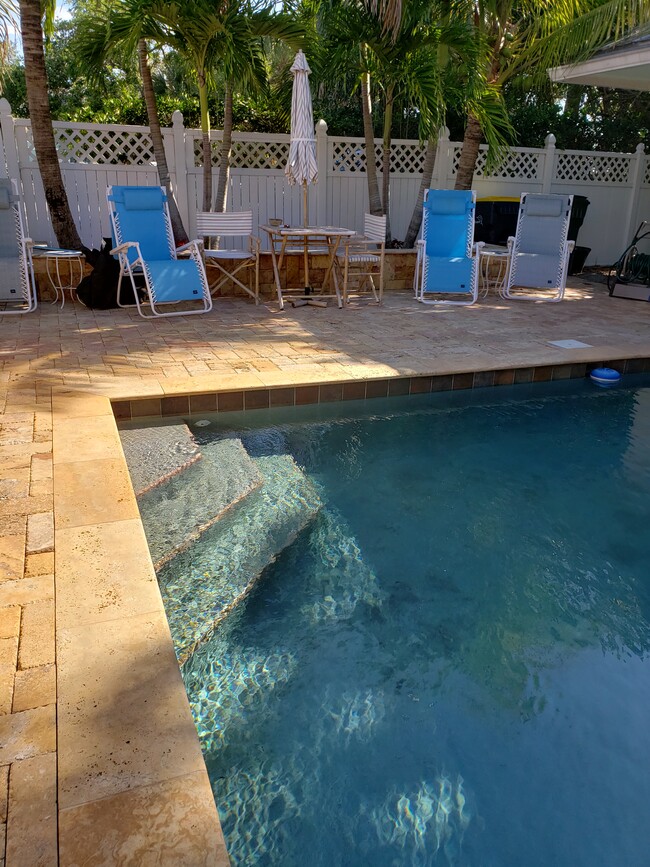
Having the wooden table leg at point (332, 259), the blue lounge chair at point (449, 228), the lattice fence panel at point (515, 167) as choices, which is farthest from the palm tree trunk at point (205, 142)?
the lattice fence panel at point (515, 167)

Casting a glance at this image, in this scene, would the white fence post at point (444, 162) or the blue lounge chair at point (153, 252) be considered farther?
the white fence post at point (444, 162)

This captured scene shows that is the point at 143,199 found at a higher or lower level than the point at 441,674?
higher

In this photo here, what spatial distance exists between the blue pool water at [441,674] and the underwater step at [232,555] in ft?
0.22

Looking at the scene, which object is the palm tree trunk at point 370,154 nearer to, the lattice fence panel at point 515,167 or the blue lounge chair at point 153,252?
the lattice fence panel at point 515,167

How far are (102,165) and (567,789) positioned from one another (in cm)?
854

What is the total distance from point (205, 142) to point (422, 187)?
8.95ft

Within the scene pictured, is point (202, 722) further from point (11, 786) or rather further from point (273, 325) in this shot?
point (273, 325)

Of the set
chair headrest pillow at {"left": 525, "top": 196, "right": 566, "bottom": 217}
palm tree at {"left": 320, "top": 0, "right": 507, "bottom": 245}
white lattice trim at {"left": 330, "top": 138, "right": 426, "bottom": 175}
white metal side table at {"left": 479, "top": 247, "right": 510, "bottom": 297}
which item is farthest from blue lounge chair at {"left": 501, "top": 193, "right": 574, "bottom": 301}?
white lattice trim at {"left": 330, "top": 138, "right": 426, "bottom": 175}

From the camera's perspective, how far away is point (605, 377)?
5.02m

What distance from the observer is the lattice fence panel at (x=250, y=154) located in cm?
916

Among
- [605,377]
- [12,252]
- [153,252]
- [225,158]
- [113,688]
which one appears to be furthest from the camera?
[225,158]

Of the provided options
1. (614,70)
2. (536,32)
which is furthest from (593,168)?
(536,32)

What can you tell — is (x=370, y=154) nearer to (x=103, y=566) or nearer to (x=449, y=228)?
(x=449, y=228)

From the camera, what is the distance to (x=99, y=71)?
760 cm
